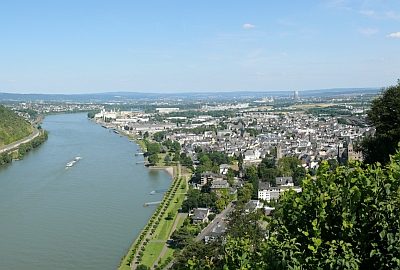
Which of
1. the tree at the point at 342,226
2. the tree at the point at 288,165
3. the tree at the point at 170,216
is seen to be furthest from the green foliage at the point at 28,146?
the tree at the point at 342,226

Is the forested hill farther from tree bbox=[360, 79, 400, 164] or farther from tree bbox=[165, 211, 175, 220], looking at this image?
tree bbox=[360, 79, 400, 164]

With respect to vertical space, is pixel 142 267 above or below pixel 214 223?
above

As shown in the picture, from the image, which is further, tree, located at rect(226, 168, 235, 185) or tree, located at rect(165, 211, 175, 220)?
tree, located at rect(226, 168, 235, 185)

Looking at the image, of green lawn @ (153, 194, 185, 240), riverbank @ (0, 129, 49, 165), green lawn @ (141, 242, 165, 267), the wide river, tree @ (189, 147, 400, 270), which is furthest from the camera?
riverbank @ (0, 129, 49, 165)

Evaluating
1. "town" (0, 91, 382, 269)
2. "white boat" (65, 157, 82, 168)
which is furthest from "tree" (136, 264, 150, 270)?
"white boat" (65, 157, 82, 168)

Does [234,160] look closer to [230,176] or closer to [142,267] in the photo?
[230,176]

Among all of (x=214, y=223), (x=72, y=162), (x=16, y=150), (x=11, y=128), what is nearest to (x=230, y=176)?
(x=214, y=223)
